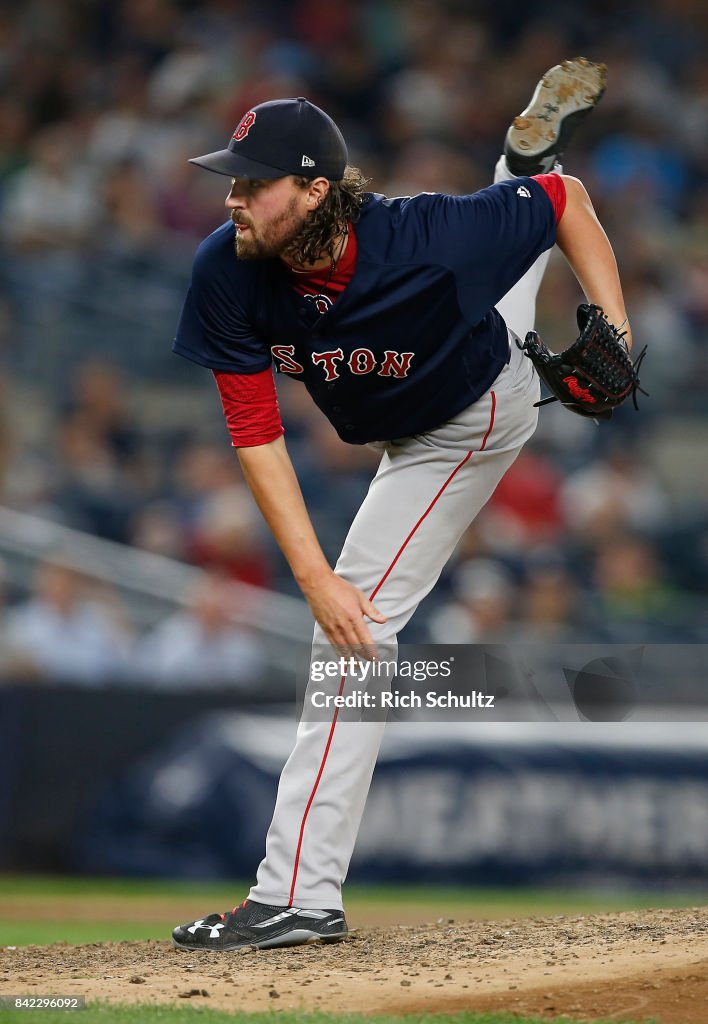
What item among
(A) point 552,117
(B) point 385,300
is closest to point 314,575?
(B) point 385,300

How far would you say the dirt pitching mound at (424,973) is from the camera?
2.98 meters

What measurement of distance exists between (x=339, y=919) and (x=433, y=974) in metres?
0.39

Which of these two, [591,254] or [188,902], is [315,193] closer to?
[591,254]

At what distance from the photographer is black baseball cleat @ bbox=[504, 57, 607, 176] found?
4.02m

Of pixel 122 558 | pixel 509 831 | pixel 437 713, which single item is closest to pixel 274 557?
pixel 122 558

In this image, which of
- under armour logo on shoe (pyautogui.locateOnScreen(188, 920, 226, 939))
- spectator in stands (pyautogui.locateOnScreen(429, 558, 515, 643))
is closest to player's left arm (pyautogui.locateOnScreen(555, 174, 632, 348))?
under armour logo on shoe (pyautogui.locateOnScreen(188, 920, 226, 939))

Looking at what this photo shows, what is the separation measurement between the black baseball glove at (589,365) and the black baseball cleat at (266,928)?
1376mm

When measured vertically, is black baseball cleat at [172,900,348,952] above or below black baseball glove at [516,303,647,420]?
below

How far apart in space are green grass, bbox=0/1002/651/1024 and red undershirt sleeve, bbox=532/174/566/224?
1.88 meters

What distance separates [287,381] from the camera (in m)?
8.88

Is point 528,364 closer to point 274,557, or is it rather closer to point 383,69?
point 274,557

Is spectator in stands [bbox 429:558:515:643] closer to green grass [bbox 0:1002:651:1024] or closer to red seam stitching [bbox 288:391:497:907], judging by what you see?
red seam stitching [bbox 288:391:497:907]

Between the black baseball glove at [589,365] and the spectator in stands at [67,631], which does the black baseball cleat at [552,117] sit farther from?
the spectator in stands at [67,631]

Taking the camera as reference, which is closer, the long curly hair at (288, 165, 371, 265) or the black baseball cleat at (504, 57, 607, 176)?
the long curly hair at (288, 165, 371, 265)
